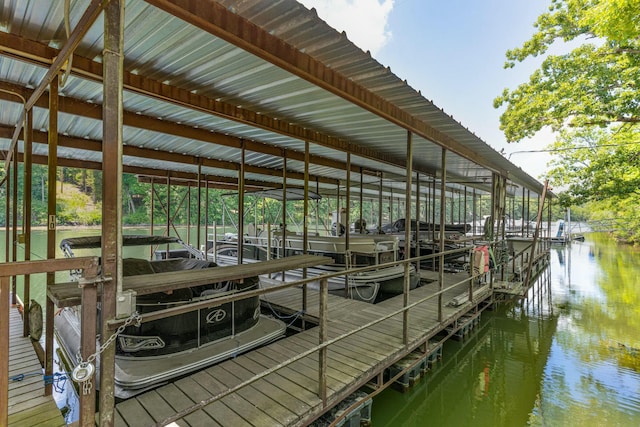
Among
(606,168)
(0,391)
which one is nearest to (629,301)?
(606,168)

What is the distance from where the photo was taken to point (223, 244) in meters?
9.22

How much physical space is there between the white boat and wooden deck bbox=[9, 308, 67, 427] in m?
0.38

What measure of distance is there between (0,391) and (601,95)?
14705 millimetres

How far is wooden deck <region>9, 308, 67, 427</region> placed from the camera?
225 cm

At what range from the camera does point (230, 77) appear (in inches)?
127

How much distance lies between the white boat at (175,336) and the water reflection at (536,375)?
2032 mm

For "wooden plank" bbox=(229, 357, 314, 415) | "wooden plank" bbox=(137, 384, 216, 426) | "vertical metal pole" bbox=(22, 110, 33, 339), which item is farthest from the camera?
"vertical metal pole" bbox=(22, 110, 33, 339)

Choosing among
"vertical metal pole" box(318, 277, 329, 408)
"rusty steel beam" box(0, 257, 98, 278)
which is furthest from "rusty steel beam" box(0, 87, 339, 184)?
"vertical metal pole" box(318, 277, 329, 408)

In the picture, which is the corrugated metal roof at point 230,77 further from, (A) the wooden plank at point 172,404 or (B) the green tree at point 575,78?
(B) the green tree at point 575,78

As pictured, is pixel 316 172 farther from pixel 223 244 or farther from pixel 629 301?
pixel 629 301

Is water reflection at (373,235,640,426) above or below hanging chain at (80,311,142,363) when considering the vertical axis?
below

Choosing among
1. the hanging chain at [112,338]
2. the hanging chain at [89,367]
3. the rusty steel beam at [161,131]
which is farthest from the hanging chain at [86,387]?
the rusty steel beam at [161,131]

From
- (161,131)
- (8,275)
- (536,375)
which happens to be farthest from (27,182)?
(536,375)

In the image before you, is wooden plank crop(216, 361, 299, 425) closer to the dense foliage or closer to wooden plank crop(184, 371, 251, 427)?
wooden plank crop(184, 371, 251, 427)
